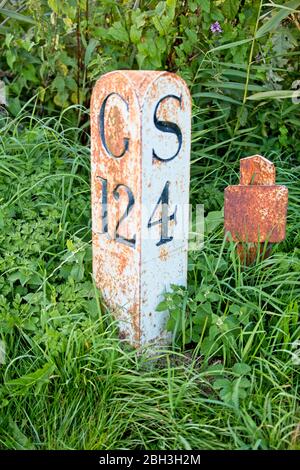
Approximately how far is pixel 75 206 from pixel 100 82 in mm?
678

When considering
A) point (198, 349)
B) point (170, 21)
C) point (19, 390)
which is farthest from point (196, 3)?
point (19, 390)

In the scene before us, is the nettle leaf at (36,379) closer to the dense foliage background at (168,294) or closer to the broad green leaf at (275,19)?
the dense foliage background at (168,294)

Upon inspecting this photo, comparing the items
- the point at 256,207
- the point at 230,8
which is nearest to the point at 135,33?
the point at 230,8

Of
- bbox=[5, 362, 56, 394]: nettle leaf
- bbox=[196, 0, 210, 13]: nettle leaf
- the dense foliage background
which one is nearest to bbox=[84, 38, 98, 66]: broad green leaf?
the dense foliage background

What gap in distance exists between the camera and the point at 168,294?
1.99 m

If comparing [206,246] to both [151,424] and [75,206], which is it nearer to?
[75,206]

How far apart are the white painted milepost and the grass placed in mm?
80

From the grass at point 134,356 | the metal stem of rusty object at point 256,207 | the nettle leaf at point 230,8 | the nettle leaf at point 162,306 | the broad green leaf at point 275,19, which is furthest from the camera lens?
the nettle leaf at point 230,8

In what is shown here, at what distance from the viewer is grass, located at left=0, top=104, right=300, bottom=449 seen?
1.77m

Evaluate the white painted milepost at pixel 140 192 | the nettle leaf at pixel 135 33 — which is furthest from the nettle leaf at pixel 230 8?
the white painted milepost at pixel 140 192

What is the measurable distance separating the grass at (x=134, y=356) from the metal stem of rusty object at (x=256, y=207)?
73 mm

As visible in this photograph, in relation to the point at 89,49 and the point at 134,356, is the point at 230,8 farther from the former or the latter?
the point at 134,356

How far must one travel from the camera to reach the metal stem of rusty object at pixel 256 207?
2131 millimetres

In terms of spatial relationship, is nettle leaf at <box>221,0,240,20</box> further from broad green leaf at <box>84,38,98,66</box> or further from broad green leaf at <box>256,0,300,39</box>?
broad green leaf at <box>84,38,98,66</box>
